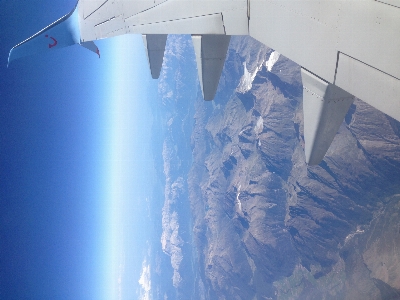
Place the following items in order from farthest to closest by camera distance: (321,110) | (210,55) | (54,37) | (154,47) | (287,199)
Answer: (287,199)
(154,47)
(54,37)
(210,55)
(321,110)

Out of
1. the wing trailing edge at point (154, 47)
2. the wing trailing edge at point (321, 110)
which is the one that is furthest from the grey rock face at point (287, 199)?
the wing trailing edge at point (321, 110)

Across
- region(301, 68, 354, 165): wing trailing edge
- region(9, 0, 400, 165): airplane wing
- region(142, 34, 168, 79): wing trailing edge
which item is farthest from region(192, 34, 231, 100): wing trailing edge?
region(142, 34, 168, 79): wing trailing edge

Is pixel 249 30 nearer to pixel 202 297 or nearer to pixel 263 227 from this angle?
pixel 263 227

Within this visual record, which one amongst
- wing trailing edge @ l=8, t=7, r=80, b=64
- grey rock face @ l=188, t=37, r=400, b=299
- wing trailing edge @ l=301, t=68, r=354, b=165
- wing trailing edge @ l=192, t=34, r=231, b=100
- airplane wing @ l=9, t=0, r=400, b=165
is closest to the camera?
airplane wing @ l=9, t=0, r=400, b=165

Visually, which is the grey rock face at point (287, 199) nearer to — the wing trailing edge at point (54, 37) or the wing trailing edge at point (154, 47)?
the wing trailing edge at point (154, 47)

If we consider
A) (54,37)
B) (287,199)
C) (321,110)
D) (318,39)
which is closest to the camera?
(318,39)

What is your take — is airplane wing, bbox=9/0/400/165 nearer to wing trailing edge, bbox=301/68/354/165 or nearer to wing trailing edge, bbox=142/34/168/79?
wing trailing edge, bbox=301/68/354/165

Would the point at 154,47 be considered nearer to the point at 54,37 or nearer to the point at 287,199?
the point at 54,37

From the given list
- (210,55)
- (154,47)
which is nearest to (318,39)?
(210,55)

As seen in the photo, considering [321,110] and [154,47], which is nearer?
[321,110]

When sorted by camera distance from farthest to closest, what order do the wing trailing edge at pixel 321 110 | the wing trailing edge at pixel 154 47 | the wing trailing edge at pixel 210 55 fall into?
1. the wing trailing edge at pixel 154 47
2. the wing trailing edge at pixel 210 55
3. the wing trailing edge at pixel 321 110
